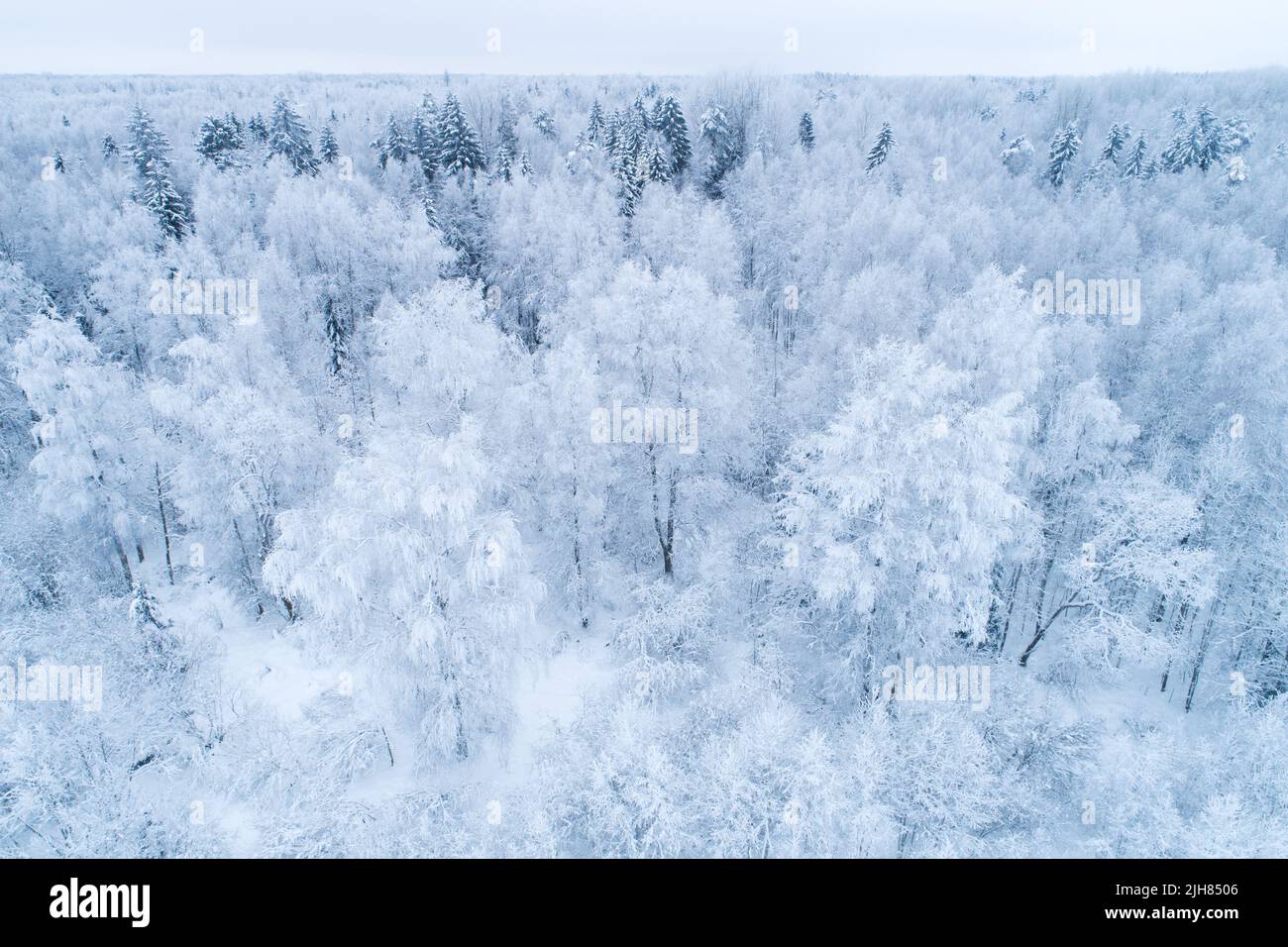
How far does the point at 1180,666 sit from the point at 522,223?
3871 cm

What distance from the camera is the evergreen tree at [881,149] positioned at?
2185 inches

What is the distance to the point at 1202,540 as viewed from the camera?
20781 mm

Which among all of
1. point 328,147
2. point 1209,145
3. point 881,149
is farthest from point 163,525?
point 1209,145

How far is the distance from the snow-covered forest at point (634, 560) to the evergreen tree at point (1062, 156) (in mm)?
24292

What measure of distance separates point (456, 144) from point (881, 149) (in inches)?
1391

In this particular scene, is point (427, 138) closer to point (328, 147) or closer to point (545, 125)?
point (328, 147)

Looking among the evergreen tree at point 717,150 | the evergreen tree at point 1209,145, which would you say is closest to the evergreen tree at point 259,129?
the evergreen tree at point 717,150

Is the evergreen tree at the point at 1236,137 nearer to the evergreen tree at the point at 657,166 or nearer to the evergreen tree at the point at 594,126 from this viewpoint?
the evergreen tree at the point at 657,166

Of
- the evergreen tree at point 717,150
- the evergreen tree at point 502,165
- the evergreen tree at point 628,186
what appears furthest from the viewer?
the evergreen tree at point 717,150

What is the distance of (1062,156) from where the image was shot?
5828 centimetres

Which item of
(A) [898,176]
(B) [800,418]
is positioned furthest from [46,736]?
(A) [898,176]

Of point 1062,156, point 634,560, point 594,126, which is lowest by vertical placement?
point 634,560
